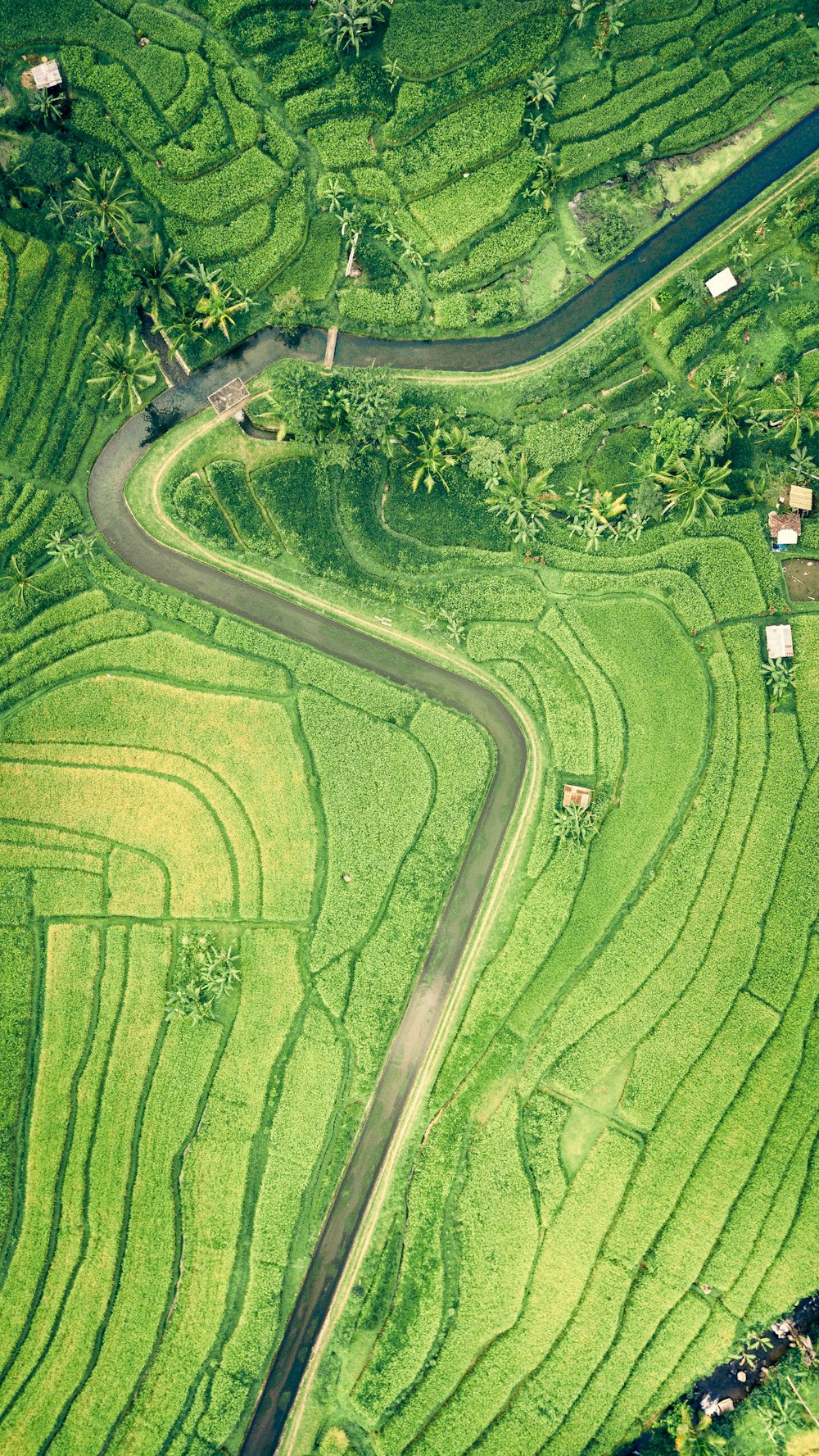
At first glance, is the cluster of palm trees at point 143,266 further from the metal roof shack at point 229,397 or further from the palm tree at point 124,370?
the metal roof shack at point 229,397

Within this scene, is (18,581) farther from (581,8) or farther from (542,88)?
(581,8)

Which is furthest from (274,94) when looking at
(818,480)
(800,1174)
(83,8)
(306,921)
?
(800,1174)

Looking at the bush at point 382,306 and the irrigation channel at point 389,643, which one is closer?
the irrigation channel at point 389,643

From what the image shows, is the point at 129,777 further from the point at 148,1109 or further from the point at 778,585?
the point at 778,585

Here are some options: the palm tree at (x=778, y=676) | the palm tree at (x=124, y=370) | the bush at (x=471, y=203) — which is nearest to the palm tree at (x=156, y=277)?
the palm tree at (x=124, y=370)

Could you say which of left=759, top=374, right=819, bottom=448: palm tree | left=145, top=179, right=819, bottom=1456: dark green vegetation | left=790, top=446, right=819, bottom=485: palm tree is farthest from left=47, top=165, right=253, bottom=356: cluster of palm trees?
left=790, top=446, right=819, bottom=485: palm tree

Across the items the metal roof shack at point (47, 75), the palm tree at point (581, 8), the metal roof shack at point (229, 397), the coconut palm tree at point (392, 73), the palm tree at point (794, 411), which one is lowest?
the palm tree at point (794, 411)
